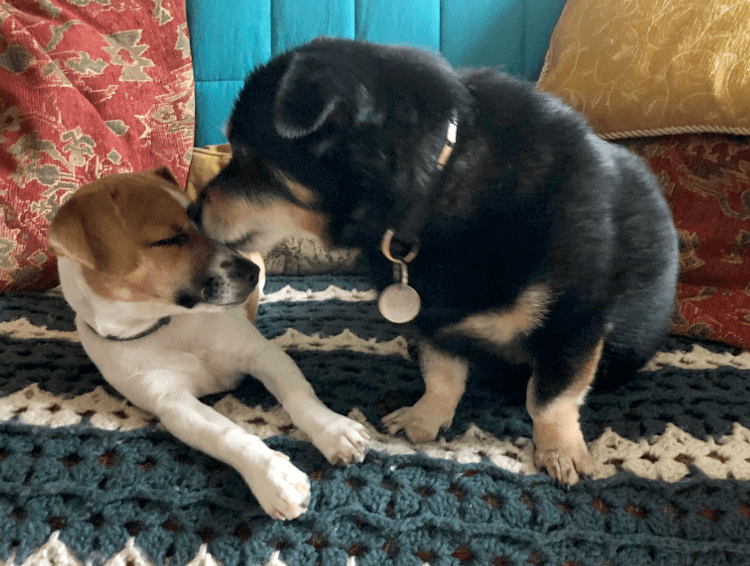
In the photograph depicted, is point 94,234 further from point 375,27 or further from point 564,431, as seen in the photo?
point 375,27

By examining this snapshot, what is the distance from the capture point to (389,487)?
0.81 metres

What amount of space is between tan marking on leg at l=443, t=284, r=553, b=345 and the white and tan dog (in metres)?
0.27

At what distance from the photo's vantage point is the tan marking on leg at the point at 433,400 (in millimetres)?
946

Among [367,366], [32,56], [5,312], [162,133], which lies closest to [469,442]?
[367,366]

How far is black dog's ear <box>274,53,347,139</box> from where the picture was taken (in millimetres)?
660

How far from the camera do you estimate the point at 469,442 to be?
0.93 metres

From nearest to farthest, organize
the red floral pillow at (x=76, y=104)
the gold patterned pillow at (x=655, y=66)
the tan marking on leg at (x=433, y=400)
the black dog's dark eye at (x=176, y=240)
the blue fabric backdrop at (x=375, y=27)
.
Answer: the tan marking on leg at (x=433, y=400) → the black dog's dark eye at (x=176, y=240) → the gold patterned pillow at (x=655, y=66) → the red floral pillow at (x=76, y=104) → the blue fabric backdrop at (x=375, y=27)

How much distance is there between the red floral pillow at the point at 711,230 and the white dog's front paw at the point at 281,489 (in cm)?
103

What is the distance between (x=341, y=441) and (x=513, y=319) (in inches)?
13.7

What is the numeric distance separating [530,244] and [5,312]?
1368 millimetres

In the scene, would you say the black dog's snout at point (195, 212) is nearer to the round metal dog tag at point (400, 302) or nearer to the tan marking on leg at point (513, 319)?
the round metal dog tag at point (400, 302)

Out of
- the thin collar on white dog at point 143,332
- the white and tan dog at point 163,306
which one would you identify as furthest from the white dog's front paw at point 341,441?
the thin collar on white dog at point 143,332

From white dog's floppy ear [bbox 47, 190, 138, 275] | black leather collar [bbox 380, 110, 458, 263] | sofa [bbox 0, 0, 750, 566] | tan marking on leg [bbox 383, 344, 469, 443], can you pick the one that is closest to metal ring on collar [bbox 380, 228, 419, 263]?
black leather collar [bbox 380, 110, 458, 263]

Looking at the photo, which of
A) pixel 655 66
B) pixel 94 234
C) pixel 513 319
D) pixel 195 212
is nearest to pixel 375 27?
pixel 655 66
